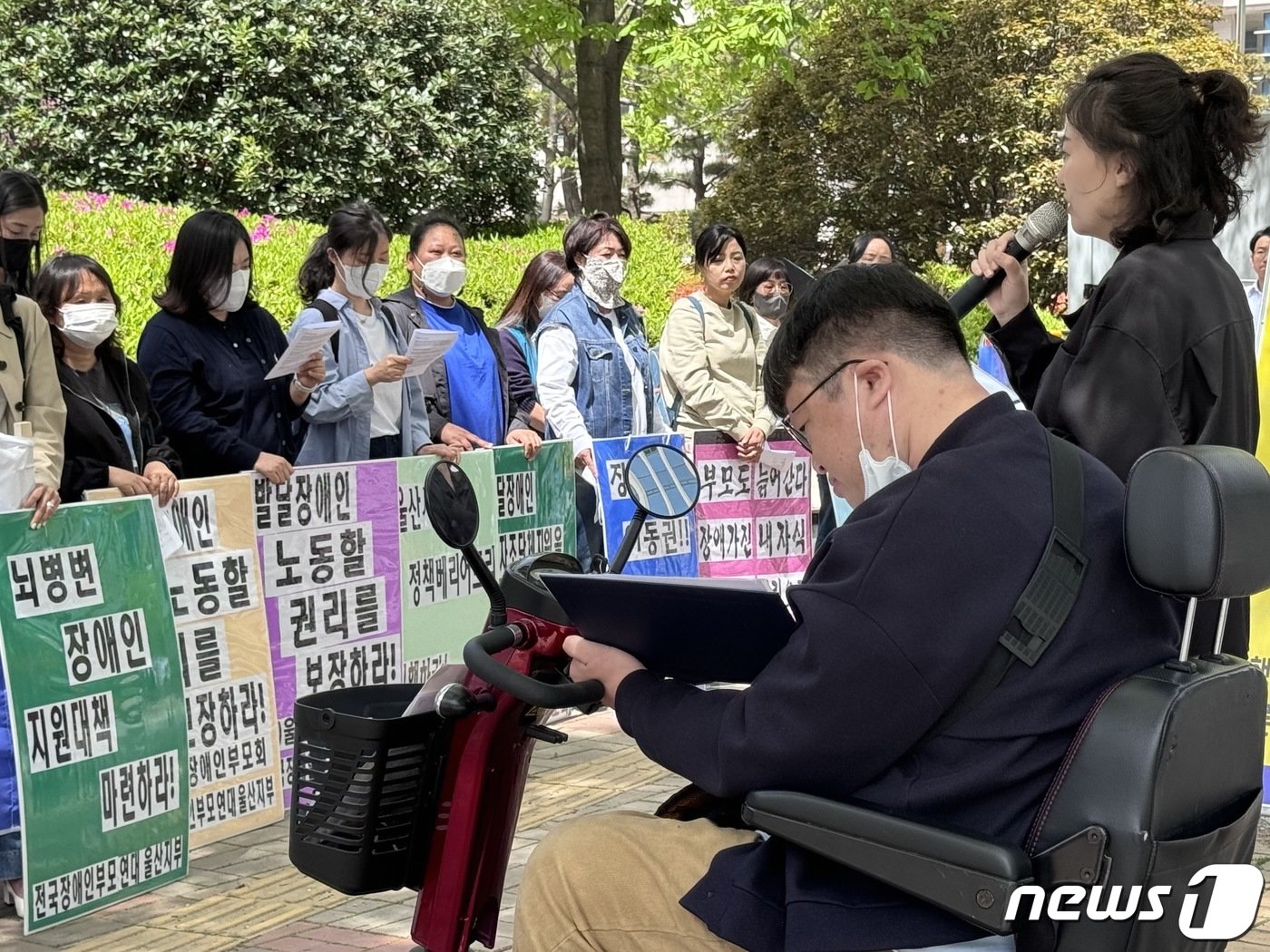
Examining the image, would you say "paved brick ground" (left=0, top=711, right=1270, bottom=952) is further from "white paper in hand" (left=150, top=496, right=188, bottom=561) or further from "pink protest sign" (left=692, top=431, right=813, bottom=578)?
"pink protest sign" (left=692, top=431, right=813, bottom=578)

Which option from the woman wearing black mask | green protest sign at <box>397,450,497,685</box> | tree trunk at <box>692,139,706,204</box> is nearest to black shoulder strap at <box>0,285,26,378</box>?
green protest sign at <box>397,450,497,685</box>

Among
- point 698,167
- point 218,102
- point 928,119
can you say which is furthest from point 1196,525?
point 698,167

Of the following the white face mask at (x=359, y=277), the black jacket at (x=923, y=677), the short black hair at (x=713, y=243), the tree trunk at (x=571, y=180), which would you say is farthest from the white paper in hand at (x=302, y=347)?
the tree trunk at (x=571, y=180)

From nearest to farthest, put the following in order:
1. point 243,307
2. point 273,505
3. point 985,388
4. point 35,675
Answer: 1. point 985,388
2. point 35,675
3. point 273,505
4. point 243,307

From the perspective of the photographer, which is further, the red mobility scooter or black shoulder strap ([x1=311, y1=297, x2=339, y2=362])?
black shoulder strap ([x1=311, y1=297, x2=339, y2=362])

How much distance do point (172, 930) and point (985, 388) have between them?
10.4ft

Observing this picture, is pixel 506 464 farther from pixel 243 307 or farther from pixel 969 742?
pixel 969 742

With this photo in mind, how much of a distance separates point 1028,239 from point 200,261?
3453 millimetres

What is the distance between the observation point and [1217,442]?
11.6 ft

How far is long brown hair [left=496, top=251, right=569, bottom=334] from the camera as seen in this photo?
28.4 ft

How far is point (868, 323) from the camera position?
2455mm

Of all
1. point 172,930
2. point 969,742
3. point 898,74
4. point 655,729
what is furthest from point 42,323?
point 898,74

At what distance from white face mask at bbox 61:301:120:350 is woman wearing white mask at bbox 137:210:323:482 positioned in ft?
1.39

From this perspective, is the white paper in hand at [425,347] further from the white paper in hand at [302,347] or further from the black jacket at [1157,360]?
the black jacket at [1157,360]
